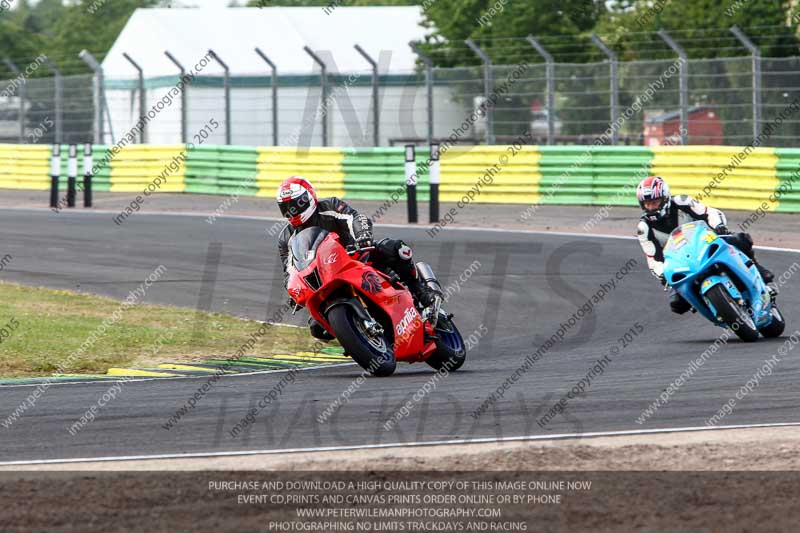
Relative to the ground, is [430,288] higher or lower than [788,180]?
lower

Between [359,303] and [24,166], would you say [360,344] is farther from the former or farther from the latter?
[24,166]

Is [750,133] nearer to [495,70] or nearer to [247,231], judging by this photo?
[495,70]

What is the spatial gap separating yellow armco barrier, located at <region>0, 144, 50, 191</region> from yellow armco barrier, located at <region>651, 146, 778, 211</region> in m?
16.2

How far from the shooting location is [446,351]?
1058cm

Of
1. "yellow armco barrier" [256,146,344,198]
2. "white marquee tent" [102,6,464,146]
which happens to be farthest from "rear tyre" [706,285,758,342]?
"white marquee tent" [102,6,464,146]

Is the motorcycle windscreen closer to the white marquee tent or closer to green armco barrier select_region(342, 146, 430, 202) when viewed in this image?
green armco barrier select_region(342, 146, 430, 202)

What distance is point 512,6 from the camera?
47.5 metres

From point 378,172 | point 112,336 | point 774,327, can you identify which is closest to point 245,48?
point 378,172

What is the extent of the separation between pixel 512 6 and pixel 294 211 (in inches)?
1514

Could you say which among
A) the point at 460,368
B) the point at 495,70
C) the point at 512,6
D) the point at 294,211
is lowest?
the point at 460,368

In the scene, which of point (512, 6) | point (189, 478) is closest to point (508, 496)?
point (189, 478)

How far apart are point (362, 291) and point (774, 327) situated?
3995 millimetres

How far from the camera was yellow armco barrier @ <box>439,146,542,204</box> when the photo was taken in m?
25.4

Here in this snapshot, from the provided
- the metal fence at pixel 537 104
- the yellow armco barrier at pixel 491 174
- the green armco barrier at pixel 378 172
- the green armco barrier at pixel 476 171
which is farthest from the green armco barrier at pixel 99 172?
the yellow armco barrier at pixel 491 174
